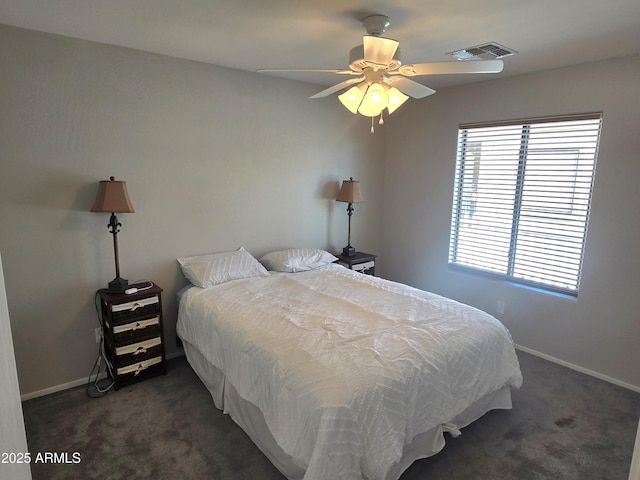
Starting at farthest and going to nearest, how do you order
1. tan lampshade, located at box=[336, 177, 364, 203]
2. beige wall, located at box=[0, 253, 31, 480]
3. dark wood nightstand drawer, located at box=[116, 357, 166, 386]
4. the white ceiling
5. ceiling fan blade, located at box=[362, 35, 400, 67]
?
tan lampshade, located at box=[336, 177, 364, 203], dark wood nightstand drawer, located at box=[116, 357, 166, 386], the white ceiling, ceiling fan blade, located at box=[362, 35, 400, 67], beige wall, located at box=[0, 253, 31, 480]

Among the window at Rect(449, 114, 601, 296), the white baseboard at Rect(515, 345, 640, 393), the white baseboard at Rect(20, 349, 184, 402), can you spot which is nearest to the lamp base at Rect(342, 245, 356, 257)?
the window at Rect(449, 114, 601, 296)

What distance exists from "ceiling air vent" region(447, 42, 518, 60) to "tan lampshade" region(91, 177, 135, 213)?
8.54 ft

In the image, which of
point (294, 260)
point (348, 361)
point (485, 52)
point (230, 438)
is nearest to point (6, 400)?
point (348, 361)

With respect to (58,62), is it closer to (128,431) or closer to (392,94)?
(392,94)

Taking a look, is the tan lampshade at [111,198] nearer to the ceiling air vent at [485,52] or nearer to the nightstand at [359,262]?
the nightstand at [359,262]

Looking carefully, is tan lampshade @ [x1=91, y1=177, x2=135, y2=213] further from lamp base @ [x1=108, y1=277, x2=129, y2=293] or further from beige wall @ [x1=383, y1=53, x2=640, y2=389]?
beige wall @ [x1=383, y1=53, x2=640, y2=389]

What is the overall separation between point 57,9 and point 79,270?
1698 millimetres

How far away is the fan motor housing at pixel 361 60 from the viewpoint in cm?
200

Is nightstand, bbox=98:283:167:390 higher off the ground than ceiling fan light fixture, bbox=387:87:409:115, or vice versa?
ceiling fan light fixture, bbox=387:87:409:115

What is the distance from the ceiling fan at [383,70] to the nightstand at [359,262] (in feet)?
6.72


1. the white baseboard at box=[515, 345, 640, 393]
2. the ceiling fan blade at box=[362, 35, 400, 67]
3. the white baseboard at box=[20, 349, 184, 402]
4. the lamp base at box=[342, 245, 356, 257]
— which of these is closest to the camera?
the ceiling fan blade at box=[362, 35, 400, 67]

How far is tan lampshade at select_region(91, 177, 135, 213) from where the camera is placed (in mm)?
2570

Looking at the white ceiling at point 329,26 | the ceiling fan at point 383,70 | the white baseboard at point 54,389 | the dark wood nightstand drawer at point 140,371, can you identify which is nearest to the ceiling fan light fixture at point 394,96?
the ceiling fan at point 383,70

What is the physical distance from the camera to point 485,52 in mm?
Answer: 2676
